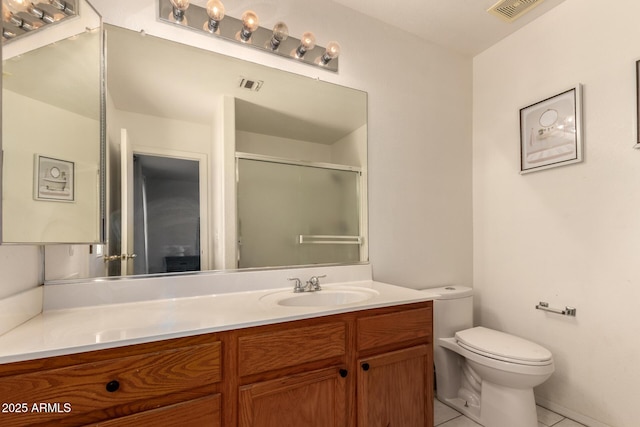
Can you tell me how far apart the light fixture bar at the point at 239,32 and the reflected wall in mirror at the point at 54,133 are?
0.33 metres

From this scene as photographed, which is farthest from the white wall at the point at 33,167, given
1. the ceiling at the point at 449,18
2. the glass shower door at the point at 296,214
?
the ceiling at the point at 449,18

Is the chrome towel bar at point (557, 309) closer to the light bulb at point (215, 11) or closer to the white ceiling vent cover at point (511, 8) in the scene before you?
the white ceiling vent cover at point (511, 8)

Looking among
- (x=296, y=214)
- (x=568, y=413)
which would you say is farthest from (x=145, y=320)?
(x=568, y=413)

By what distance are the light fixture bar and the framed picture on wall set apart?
52.5 inches

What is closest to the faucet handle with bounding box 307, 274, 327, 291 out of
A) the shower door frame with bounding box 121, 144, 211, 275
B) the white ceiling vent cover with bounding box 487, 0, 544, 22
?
the shower door frame with bounding box 121, 144, 211, 275

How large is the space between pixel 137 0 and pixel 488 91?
2.29 meters

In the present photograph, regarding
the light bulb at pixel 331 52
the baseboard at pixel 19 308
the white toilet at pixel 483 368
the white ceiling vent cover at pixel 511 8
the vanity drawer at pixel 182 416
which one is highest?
the white ceiling vent cover at pixel 511 8

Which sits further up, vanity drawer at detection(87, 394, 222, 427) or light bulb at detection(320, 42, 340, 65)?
light bulb at detection(320, 42, 340, 65)

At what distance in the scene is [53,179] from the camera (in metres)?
1.06

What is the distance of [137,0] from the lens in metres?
1.36

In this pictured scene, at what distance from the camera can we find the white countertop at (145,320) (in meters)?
0.81

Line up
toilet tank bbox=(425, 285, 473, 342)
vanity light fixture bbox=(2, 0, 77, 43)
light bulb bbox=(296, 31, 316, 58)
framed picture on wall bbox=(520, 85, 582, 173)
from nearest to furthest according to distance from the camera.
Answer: vanity light fixture bbox=(2, 0, 77, 43)
light bulb bbox=(296, 31, 316, 58)
framed picture on wall bbox=(520, 85, 582, 173)
toilet tank bbox=(425, 285, 473, 342)

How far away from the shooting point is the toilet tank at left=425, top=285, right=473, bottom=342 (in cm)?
193

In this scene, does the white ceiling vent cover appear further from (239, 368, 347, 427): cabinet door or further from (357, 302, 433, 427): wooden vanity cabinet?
(239, 368, 347, 427): cabinet door
